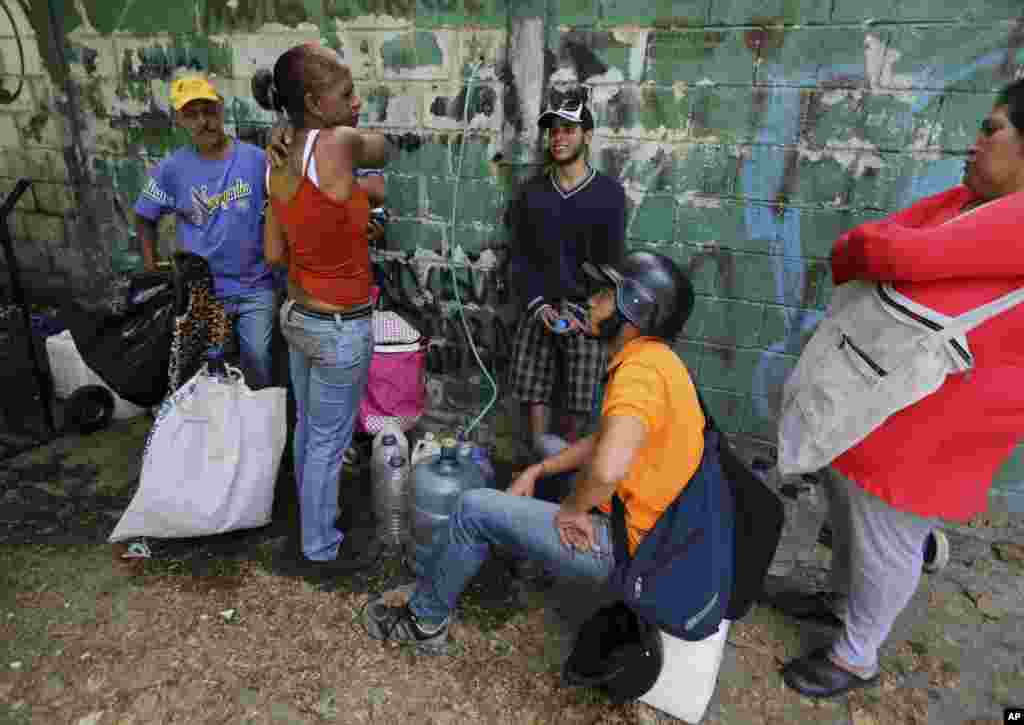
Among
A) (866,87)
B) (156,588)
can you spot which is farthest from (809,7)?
(156,588)

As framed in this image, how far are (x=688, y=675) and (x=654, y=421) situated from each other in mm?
1008

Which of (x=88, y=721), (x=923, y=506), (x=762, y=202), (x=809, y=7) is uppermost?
(x=809, y=7)

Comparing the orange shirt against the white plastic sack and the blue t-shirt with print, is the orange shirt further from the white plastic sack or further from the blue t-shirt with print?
the blue t-shirt with print

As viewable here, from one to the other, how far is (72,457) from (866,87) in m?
4.76

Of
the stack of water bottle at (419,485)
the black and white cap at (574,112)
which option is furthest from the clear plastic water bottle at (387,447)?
the black and white cap at (574,112)

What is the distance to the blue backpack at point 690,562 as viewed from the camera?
6.34 feet

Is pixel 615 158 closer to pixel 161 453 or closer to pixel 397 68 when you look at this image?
pixel 397 68

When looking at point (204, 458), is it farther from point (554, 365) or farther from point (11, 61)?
point (11, 61)

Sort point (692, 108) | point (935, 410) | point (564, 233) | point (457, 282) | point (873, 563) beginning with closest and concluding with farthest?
point (935, 410) < point (873, 563) < point (692, 108) < point (564, 233) < point (457, 282)

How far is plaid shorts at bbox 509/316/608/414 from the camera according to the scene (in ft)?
11.2

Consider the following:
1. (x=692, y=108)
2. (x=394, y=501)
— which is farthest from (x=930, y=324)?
(x=394, y=501)

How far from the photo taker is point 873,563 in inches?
85.9

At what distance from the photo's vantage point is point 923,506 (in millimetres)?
2033

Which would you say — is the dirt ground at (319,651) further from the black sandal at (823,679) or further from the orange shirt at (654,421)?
the orange shirt at (654,421)
